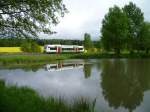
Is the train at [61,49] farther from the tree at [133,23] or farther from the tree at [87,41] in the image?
the tree at [133,23]

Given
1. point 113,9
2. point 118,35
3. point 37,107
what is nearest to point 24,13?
point 37,107

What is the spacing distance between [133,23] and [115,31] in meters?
11.3

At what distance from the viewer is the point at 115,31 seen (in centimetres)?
8088

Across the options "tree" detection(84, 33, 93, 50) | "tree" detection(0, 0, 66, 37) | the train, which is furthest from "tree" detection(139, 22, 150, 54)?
"tree" detection(0, 0, 66, 37)

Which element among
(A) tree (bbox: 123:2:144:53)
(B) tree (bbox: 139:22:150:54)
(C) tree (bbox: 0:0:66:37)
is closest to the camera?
(C) tree (bbox: 0:0:66:37)

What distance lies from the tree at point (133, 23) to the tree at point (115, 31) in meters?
4.77

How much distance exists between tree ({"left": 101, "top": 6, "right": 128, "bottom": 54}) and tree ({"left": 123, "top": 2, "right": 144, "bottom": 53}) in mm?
4769

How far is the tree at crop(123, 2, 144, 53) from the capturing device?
85750 mm

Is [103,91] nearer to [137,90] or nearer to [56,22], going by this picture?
[137,90]

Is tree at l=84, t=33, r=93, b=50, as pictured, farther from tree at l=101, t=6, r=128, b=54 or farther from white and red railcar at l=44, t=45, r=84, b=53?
tree at l=101, t=6, r=128, b=54

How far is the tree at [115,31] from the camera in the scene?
80000mm

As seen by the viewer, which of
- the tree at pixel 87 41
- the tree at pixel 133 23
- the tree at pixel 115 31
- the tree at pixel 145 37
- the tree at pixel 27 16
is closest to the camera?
the tree at pixel 27 16

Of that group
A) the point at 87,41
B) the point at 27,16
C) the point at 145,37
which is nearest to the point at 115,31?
the point at 145,37

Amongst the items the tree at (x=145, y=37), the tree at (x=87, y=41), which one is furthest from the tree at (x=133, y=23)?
the tree at (x=87, y=41)
